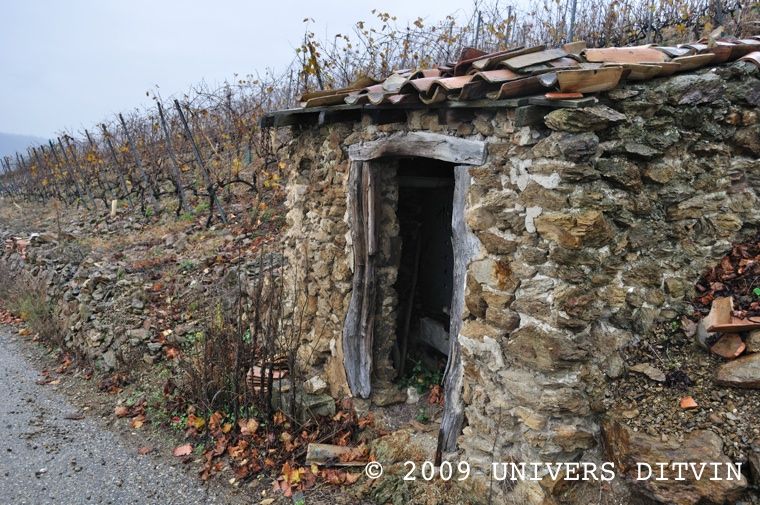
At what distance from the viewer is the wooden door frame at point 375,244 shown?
3135 mm

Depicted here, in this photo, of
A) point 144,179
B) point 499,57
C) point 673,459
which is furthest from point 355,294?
point 144,179

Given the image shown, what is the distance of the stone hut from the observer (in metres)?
2.59

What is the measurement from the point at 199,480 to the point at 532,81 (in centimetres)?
372

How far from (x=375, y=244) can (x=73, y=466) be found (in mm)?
3153

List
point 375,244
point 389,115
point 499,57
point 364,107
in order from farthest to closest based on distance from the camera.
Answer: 1. point 375,244
2. point 389,115
3. point 364,107
4. point 499,57

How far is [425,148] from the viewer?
3.32 metres

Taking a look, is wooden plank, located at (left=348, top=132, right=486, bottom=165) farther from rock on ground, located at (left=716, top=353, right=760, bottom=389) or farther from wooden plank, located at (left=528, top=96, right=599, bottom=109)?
rock on ground, located at (left=716, top=353, right=760, bottom=389)

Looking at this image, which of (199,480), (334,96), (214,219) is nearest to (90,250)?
(214,219)

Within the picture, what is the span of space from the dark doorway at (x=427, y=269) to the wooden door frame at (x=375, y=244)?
58cm

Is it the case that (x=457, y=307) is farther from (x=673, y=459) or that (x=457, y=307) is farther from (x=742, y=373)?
(x=742, y=373)

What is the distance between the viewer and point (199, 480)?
3.98 metres

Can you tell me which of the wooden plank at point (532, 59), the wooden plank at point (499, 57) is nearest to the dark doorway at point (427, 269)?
the wooden plank at point (499, 57)

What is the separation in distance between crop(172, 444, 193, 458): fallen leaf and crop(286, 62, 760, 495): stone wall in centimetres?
247

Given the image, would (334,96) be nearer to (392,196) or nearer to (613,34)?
(392,196)
